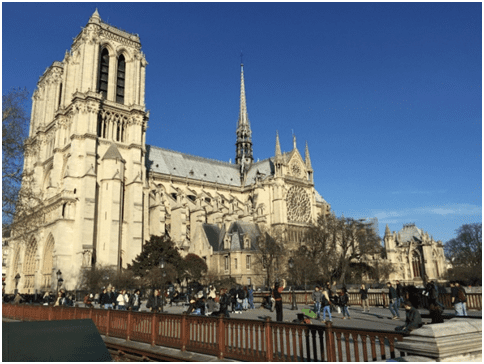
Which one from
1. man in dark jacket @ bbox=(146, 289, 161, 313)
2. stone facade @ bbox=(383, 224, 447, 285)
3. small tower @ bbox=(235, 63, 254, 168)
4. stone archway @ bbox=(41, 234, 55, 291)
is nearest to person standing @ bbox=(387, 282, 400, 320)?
man in dark jacket @ bbox=(146, 289, 161, 313)

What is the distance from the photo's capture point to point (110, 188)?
148 ft

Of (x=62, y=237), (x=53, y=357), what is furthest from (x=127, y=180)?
(x=53, y=357)

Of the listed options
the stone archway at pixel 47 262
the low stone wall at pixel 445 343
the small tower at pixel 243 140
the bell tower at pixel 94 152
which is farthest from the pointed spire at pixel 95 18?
the low stone wall at pixel 445 343

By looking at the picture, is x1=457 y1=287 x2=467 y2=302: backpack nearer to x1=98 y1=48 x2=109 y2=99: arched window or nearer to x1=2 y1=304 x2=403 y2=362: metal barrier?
x1=2 y1=304 x2=403 y2=362: metal barrier

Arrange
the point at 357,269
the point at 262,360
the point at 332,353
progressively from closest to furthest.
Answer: the point at 332,353, the point at 262,360, the point at 357,269

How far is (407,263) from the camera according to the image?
6656 cm

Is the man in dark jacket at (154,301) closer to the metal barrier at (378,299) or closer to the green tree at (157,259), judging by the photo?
the metal barrier at (378,299)

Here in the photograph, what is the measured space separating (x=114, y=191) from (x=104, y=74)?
17.5 m

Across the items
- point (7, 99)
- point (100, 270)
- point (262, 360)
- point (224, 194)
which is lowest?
point (262, 360)

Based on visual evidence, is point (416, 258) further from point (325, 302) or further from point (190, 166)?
point (325, 302)

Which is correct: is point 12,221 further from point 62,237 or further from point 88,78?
point 88,78

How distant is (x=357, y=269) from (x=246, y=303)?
1246 inches

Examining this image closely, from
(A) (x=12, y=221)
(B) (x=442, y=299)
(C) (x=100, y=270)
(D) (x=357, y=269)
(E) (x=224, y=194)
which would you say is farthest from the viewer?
(E) (x=224, y=194)

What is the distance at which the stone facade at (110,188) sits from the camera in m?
43.5
